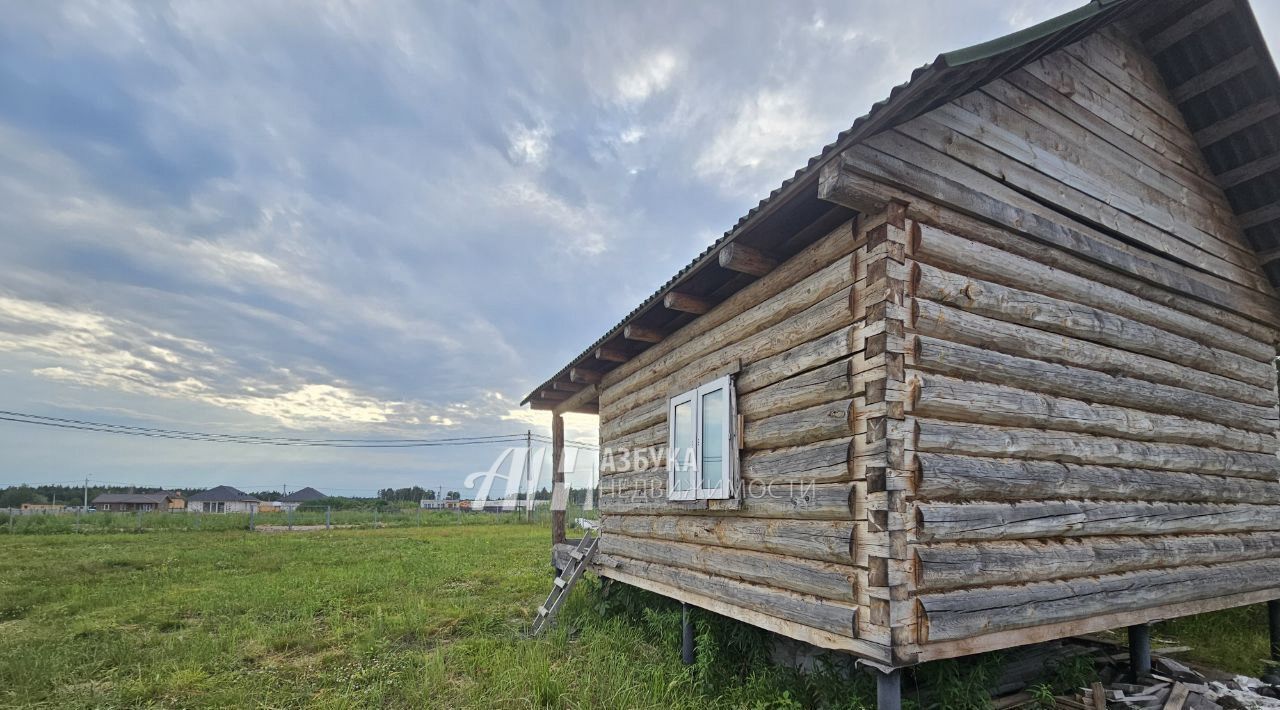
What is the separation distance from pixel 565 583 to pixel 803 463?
5371mm

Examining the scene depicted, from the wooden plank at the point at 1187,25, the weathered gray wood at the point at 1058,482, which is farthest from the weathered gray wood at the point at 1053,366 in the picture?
the wooden plank at the point at 1187,25

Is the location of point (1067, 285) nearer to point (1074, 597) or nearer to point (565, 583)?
point (1074, 597)

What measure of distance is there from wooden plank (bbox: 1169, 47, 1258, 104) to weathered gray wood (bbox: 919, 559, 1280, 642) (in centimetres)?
492

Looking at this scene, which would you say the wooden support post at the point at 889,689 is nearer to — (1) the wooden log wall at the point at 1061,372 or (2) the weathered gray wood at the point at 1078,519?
(1) the wooden log wall at the point at 1061,372

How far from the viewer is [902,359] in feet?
13.7

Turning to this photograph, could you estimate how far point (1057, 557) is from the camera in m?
4.75

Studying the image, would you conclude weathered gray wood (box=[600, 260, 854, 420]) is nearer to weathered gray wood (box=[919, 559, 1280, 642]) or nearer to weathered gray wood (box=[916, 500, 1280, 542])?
weathered gray wood (box=[916, 500, 1280, 542])

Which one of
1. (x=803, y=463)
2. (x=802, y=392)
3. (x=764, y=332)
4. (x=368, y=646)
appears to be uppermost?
(x=764, y=332)

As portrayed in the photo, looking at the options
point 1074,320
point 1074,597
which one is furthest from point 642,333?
point 1074,597

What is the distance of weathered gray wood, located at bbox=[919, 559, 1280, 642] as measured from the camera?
406 cm

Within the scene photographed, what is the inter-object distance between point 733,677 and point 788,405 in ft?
9.58

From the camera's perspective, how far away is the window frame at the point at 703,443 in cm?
560

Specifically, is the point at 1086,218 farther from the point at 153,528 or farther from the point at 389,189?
the point at 153,528

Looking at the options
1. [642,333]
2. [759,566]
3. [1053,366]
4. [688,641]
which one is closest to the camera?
[1053,366]
